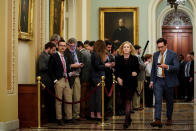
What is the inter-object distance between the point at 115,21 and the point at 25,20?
29.6ft

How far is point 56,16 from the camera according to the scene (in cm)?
1324

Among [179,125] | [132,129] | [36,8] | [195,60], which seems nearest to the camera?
[132,129]

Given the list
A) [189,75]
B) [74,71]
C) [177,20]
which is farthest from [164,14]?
[74,71]

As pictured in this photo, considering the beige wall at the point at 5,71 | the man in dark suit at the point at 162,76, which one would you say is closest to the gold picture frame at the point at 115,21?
the man in dark suit at the point at 162,76

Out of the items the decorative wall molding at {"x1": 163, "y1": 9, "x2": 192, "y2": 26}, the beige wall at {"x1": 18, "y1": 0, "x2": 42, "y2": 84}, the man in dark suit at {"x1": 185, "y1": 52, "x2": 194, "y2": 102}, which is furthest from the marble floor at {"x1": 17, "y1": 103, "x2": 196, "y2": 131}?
the decorative wall molding at {"x1": 163, "y1": 9, "x2": 192, "y2": 26}

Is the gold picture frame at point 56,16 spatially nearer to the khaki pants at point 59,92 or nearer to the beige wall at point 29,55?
the beige wall at point 29,55

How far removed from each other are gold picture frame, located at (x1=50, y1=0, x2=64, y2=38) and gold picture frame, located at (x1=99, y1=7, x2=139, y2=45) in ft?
17.3

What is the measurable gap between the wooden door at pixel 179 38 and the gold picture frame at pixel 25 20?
44.3 feet

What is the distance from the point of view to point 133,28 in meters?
19.2

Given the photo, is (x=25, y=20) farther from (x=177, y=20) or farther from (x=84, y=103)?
(x=177, y=20)

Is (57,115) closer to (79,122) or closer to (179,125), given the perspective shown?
(79,122)

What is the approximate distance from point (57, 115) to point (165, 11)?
12.9m

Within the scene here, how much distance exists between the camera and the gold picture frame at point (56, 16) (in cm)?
1264

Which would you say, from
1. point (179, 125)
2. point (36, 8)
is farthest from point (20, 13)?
point (179, 125)
